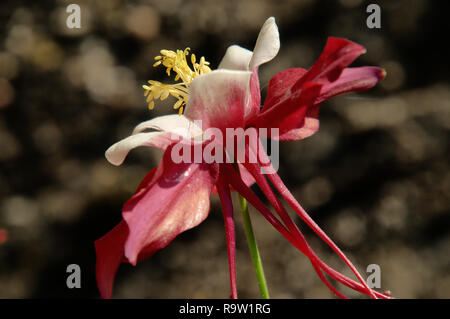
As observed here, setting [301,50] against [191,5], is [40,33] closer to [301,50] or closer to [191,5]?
[191,5]

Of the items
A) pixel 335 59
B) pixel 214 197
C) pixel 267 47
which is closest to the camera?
pixel 335 59

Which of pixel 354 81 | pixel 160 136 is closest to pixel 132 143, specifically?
pixel 160 136

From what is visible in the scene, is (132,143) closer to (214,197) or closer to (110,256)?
(110,256)

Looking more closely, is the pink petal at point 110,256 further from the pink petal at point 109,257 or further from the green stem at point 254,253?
the green stem at point 254,253

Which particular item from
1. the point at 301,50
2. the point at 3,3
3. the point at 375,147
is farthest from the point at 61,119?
the point at 375,147

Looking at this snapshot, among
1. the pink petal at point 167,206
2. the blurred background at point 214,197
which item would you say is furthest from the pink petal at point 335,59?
the blurred background at point 214,197

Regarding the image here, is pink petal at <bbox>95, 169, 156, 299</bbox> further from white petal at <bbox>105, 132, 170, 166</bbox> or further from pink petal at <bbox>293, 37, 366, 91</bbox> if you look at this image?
pink petal at <bbox>293, 37, 366, 91</bbox>

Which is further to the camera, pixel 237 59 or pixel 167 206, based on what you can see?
pixel 237 59
